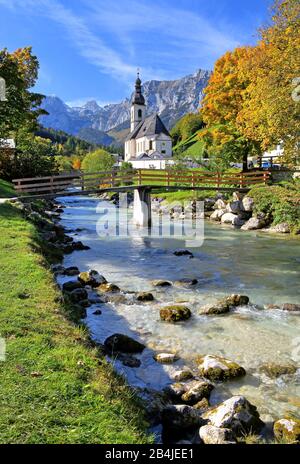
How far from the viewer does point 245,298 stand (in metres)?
11.2

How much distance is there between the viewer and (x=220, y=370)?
23.2 feet

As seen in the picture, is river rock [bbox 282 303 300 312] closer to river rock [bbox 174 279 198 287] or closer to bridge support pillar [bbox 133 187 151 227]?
river rock [bbox 174 279 198 287]

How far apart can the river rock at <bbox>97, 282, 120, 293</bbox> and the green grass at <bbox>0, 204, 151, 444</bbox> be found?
436 cm

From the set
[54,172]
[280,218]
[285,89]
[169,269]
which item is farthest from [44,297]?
[54,172]

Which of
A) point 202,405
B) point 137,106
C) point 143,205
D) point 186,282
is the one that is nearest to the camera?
point 202,405

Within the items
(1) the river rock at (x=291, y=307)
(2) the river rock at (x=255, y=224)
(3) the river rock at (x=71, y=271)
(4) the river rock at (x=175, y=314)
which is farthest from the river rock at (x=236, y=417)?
(2) the river rock at (x=255, y=224)

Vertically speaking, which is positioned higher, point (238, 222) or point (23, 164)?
point (23, 164)

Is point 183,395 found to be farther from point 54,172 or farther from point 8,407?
point 54,172

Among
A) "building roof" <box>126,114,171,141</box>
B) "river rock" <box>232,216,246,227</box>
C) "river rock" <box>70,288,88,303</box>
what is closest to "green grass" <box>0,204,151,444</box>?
"river rock" <box>70,288,88,303</box>

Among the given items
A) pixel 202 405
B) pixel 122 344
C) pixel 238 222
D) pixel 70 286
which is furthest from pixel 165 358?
pixel 238 222

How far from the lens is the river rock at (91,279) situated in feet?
41.5

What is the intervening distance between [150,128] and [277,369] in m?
104

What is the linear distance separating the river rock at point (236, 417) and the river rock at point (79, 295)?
5748 mm

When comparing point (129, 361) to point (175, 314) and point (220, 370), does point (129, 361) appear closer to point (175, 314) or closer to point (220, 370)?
point (220, 370)
